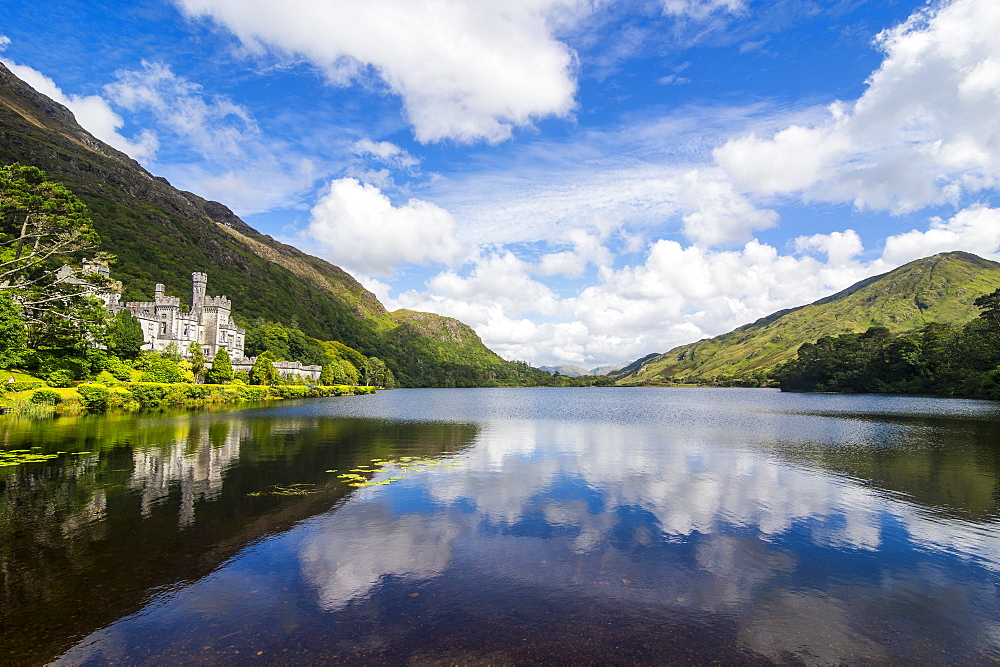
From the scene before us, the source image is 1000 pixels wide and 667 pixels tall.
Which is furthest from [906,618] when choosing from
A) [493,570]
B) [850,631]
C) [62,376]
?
[62,376]

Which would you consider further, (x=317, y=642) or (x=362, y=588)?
(x=362, y=588)

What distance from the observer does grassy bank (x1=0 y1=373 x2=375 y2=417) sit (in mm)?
51906

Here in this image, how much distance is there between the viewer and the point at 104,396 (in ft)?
196

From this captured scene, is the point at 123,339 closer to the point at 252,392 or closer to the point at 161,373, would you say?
the point at 161,373

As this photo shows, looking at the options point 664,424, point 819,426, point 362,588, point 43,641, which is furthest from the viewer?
point 664,424

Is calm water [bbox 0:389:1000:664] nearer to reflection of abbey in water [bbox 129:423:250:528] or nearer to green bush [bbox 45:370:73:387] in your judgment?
reflection of abbey in water [bbox 129:423:250:528]

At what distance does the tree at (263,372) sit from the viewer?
116875 millimetres

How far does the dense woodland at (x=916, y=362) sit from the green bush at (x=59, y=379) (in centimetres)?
15063

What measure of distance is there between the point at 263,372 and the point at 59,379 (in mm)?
57188

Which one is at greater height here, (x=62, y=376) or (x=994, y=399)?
(x=62, y=376)

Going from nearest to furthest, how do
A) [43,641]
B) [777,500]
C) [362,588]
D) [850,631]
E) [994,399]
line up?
[43,641]
[850,631]
[362,588]
[777,500]
[994,399]

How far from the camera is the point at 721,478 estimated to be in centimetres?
2794

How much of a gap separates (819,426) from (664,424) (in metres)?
16.8

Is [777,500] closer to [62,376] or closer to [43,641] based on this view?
[43,641]
